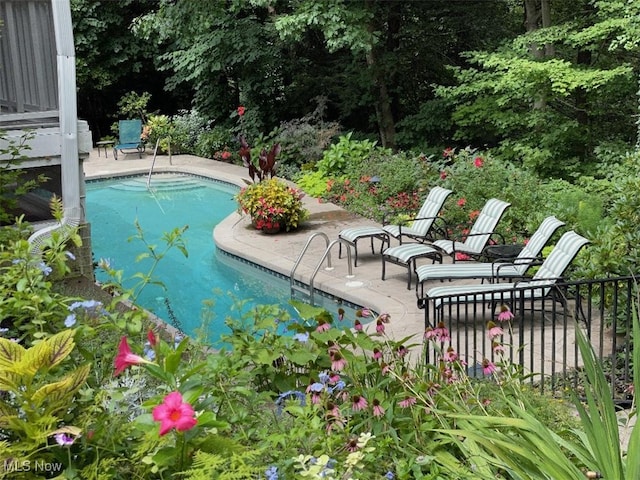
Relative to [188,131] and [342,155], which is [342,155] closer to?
[342,155]

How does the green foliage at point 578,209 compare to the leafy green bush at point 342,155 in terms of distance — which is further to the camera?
the leafy green bush at point 342,155

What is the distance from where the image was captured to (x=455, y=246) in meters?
8.38

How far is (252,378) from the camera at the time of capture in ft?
10.1

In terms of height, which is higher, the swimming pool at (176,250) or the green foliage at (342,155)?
the green foliage at (342,155)

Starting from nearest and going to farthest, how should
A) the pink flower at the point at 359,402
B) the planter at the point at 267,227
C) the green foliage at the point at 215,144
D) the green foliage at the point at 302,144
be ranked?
the pink flower at the point at 359,402 < the planter at the point at 267,227 < the green foliage at the point at 302,144 < the green foliage at the point at 215,144

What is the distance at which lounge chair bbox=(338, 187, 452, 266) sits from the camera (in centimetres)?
884

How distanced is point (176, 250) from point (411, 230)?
361 centimetres

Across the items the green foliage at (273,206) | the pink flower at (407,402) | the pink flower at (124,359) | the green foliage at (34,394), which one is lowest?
the green foliage at (273,206)

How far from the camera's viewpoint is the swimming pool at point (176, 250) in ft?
28.1

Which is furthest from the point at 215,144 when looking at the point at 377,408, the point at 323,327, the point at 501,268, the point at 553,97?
the point at 377,408

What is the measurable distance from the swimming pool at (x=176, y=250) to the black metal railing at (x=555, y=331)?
1732mm

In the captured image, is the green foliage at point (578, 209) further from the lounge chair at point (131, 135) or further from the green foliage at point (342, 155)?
the lounge chair at point (131, 135)

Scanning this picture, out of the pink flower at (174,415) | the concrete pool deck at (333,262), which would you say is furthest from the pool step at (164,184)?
the pink flower at (174,415)

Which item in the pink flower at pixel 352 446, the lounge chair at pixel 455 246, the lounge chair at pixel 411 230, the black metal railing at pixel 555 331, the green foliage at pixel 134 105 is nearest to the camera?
the pink flower at pixel 352 446
